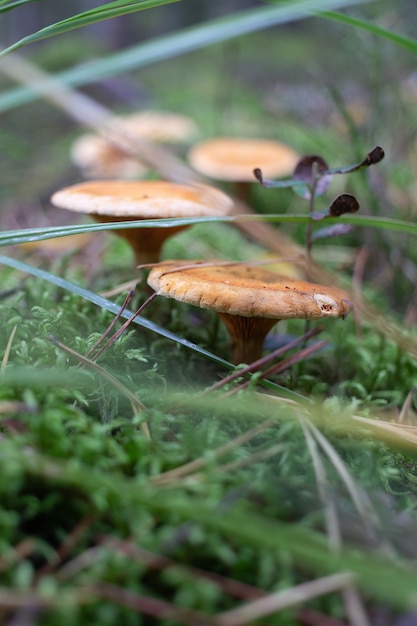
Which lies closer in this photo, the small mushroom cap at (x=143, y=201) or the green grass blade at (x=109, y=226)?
Answer: the green grass blade at (x=109, y=226)

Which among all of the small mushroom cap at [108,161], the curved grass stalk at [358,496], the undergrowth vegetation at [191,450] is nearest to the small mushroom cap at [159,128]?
the small mushroom cap at [108,161]

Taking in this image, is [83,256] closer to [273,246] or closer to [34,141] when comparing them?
[273,246]

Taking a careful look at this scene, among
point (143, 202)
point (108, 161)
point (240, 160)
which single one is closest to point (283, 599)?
point (143, 202)

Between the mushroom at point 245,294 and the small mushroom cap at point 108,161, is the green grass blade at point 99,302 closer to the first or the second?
the mushroom at point 245,294

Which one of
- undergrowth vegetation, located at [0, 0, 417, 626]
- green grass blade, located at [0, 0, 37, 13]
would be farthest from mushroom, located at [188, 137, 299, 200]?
green grass blade, located at [0, 0, 37, 13]

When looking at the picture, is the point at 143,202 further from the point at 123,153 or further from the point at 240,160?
the point at 123,153

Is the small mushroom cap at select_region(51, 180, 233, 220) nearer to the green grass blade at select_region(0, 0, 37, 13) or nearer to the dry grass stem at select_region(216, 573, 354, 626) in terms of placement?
the green grass blade at select_region(0, 0, 37, 13)
